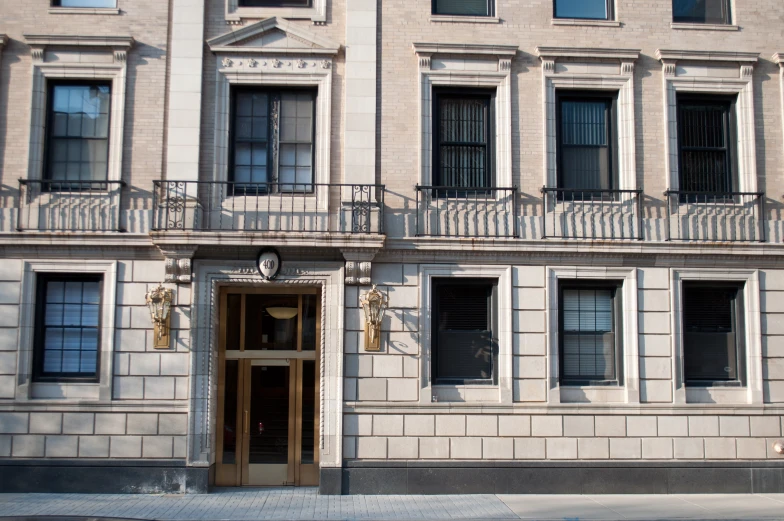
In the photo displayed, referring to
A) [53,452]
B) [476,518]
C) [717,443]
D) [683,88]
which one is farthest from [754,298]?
[53,452]

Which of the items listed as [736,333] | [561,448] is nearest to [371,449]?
[561,448]

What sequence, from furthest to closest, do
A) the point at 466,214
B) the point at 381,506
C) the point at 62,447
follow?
1. the point at 466,214
2. the point at 62,447
3. the point at 381,506

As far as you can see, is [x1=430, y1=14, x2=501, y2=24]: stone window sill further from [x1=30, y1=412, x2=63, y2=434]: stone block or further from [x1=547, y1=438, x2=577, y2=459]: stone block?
[x1=30, y1=412, x2=63, y2=434]: stone block

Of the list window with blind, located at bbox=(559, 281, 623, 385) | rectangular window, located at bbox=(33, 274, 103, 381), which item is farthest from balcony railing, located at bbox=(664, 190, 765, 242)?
rectangular window, located at bbox=(33, 274, 103, 381)

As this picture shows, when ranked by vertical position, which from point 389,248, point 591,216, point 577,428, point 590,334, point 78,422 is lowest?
point 577,428

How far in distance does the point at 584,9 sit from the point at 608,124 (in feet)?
8.04

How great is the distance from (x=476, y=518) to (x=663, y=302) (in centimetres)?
570

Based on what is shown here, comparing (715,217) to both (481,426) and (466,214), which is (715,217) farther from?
(481,426)

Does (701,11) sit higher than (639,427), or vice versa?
(701,11)

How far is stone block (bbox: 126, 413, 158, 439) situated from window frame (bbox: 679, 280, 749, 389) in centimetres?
1000

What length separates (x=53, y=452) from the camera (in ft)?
43.4

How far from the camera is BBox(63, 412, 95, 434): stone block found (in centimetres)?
1327

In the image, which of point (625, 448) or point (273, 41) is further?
point (273, 41)

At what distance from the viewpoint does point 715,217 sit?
14.3 metres
